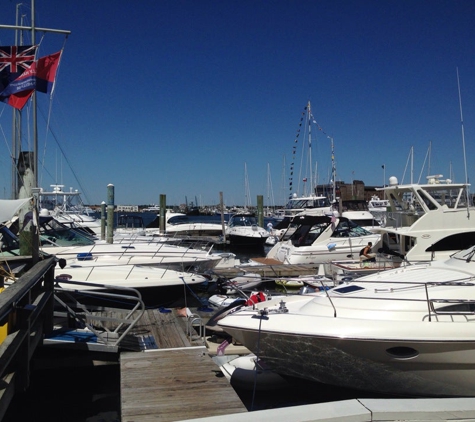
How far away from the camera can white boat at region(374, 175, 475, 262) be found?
14336 millimetres

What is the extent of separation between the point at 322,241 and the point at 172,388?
1434 cm

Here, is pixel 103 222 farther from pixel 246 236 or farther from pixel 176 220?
pixel 176 220

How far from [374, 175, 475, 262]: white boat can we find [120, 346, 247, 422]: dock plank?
8.76 metres

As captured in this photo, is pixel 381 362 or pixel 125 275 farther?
pixel 125 275

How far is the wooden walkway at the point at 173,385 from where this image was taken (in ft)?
17.1

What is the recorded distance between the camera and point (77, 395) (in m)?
7.32

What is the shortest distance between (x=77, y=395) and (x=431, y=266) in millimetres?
6321

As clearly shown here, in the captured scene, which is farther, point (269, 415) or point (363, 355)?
point (363, 355)

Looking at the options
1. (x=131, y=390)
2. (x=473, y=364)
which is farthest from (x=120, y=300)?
(x=473, y=364)

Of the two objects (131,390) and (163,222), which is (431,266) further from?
(163,222)

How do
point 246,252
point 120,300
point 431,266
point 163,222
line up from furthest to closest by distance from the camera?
point 163,222 → point 246,252 → point 120,300 → point 431,266

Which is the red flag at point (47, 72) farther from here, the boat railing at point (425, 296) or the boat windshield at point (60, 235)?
the boat railing at point (425, 296)

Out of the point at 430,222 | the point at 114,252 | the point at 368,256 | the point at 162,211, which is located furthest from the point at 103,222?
the point at 430,222

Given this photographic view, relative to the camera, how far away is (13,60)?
11.6 meters
